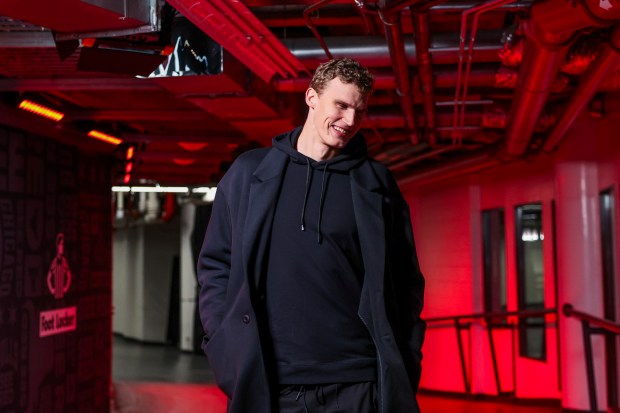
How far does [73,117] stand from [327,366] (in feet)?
18.1

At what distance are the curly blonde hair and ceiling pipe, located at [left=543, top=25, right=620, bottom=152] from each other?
2.52m

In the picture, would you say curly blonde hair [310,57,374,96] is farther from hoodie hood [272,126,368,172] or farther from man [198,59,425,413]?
hoodie hood [272,126,368,172]

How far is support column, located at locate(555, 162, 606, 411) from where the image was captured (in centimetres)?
783

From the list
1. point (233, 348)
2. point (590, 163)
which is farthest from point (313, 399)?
point (590, 163)

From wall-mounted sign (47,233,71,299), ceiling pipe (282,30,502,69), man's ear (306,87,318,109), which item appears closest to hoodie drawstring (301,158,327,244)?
man's ear (306,87,318,109)

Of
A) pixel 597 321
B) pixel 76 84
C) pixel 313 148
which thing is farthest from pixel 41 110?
pixel 313 148

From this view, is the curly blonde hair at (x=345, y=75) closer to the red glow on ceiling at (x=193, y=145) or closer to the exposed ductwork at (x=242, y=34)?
the exposed ductwork at (x=242, y=34)

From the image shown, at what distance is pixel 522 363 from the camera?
10.0m

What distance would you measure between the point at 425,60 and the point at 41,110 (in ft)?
8.91

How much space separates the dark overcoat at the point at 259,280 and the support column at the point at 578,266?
5.97 metres

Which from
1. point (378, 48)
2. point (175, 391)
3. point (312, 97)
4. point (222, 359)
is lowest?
point (175, 391)

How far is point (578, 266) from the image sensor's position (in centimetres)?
792

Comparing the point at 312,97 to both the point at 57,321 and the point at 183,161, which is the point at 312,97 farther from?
the point at 183,161

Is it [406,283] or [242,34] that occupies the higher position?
[242,34]
